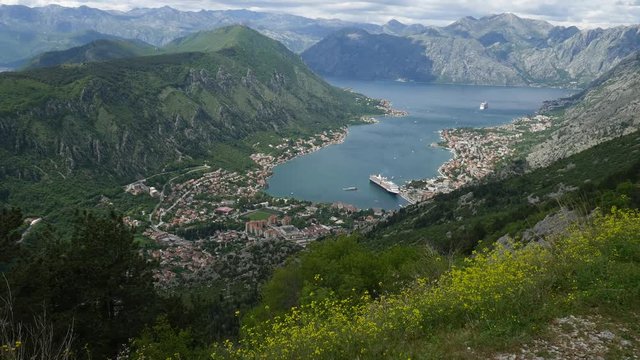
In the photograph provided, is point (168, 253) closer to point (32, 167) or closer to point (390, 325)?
point (32, 167)

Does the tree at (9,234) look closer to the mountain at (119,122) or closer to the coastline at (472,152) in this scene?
the coastline at (472,152)

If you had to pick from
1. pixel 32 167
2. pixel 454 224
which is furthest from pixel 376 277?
pixel 32 167

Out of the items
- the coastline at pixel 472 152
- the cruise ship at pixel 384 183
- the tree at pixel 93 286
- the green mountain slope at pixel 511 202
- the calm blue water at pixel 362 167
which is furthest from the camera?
the calm blue water at pixel 362 167

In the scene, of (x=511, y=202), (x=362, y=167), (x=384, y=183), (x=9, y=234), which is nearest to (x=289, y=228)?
(x=384, y=183)

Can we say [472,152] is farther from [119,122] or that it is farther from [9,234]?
[9,234]

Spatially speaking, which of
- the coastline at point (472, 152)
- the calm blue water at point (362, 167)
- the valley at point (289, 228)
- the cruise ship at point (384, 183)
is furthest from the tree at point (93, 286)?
the cruise ship at point (384, 183)

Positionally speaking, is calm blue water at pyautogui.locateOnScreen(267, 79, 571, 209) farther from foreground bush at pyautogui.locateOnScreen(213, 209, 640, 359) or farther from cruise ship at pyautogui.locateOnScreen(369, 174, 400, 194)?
foreground bush at pyautogui.locateOnScreen(213, 209, 640, 359)

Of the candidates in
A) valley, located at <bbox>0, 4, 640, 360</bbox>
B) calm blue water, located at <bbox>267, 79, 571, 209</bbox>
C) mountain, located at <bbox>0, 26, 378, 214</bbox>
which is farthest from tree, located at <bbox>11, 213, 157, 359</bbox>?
mountain, located at <bbox>0, 26, 378, 214</bbox>
